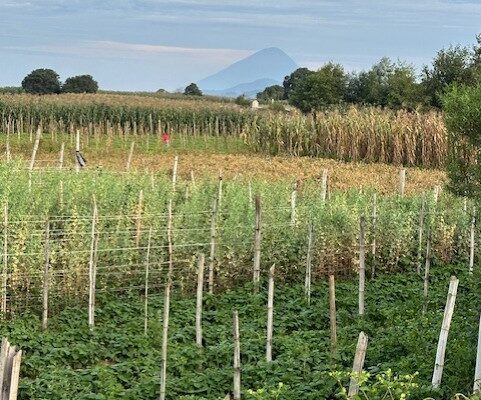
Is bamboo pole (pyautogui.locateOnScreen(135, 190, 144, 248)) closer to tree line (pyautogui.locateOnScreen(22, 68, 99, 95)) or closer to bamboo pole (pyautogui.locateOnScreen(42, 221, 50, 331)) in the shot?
bamboo pole (pyautogui.locateOnScreen(42, 221, 50, 331))

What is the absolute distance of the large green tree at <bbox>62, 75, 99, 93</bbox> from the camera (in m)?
66.5

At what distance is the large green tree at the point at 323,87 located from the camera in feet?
147

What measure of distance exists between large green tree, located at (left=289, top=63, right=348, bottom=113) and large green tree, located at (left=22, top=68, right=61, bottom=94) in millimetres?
25197

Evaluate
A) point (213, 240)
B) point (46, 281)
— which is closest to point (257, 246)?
point (213, 240)

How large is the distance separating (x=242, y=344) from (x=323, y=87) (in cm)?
3763

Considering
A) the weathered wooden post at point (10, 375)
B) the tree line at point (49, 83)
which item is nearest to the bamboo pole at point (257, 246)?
the weathered wooden post at point (10, 375)

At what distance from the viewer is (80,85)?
67.0m

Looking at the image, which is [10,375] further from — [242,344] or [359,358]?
[242,344]

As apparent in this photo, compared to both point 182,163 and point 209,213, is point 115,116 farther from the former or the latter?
point 209,213

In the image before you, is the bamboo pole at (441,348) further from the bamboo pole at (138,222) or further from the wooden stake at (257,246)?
the bamboo pole at (138,222)

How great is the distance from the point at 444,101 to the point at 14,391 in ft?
15.6

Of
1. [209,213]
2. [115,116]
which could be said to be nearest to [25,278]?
[209,213]

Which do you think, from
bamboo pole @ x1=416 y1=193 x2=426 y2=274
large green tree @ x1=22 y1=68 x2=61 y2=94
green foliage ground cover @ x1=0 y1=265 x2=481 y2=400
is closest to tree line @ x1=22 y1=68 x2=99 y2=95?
large green tree @ x1=22 y1=68 x2=61 y2=94

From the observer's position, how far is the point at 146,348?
8.29m
